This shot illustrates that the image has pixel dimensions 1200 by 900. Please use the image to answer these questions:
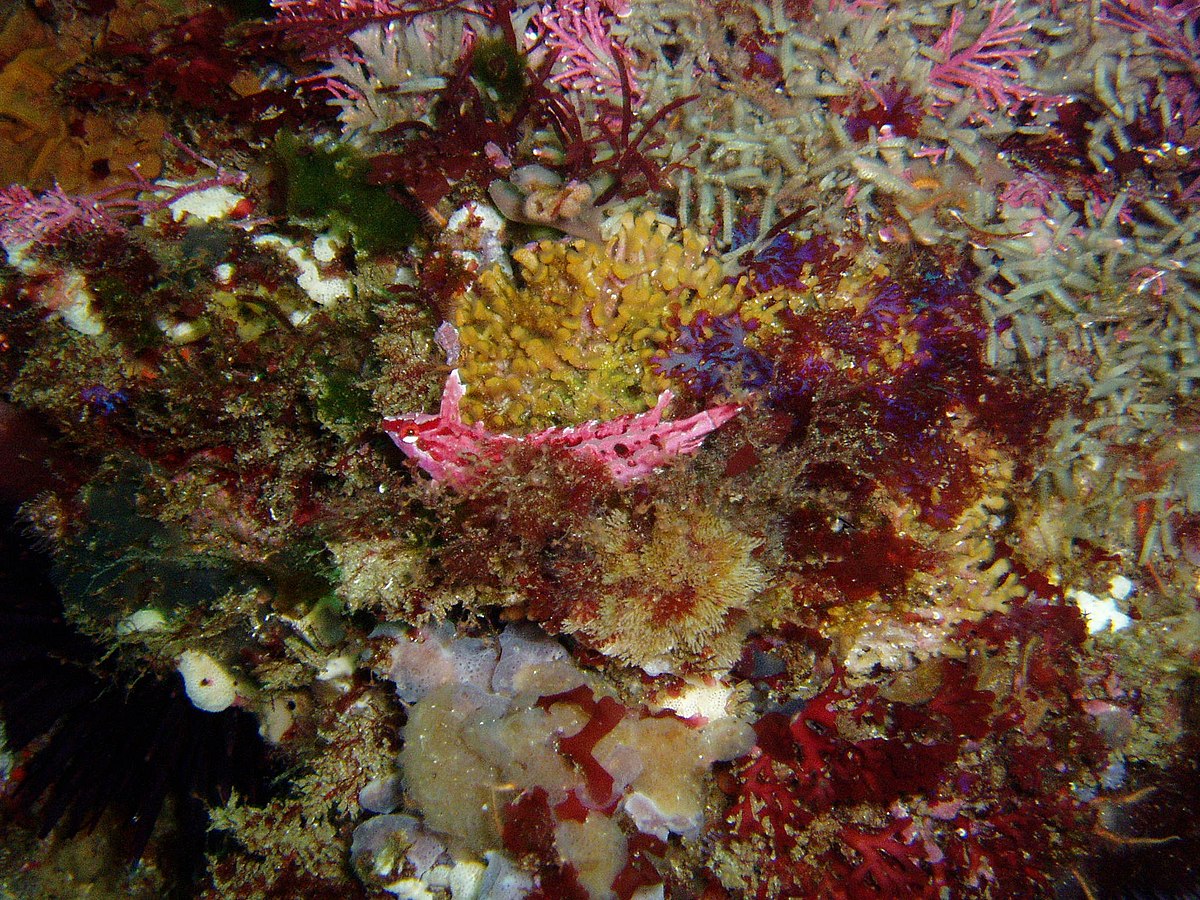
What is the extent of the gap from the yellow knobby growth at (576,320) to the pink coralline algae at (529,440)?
0.22 m

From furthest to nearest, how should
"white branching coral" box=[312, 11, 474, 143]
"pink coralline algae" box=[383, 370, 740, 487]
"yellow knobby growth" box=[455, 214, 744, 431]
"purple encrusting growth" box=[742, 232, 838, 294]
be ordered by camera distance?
"white branching coral" box=[312, 11, 474, 143]
"purple encrusting growth" box=[742, 232, 838, 294]
"yellow knobby growth" box=[455, 214, 744, 431]
"pink coralline algae" box=[383, 370, 740, 487]

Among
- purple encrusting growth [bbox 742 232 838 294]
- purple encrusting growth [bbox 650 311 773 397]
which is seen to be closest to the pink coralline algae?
purple encrusting growth [bbox 650 311 773 397]

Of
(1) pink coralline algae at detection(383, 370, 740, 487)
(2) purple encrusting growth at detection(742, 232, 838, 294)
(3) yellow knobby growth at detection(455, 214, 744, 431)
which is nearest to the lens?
(1) pink coralline algae at detection(383, 370, 740, 487)

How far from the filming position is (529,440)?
2615 millimetres

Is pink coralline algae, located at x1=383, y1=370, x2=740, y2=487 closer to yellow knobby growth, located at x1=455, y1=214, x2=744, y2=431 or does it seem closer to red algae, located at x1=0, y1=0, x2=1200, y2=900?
red algae, located at x1=0, y1=0, x2=1200, y2=900

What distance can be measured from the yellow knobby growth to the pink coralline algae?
8.6 inches

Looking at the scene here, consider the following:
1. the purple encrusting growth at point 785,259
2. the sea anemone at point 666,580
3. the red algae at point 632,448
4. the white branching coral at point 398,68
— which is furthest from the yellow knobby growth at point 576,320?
the white branching coral at point 398,68

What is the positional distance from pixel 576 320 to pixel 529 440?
2.24ft

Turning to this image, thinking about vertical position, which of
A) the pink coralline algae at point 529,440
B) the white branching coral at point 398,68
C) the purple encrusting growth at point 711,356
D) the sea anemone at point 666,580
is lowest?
the sea anemone at point 666,580

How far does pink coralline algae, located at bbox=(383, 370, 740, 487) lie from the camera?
2.61 m

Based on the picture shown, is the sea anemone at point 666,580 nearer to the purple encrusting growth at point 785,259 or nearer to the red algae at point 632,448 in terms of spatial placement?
the red algae at point 632,448

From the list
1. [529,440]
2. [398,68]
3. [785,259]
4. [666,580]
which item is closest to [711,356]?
[785,259]

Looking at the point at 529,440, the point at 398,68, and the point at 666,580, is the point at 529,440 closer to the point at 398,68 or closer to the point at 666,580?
the point at 666,580

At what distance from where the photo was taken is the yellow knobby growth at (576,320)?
285cm
